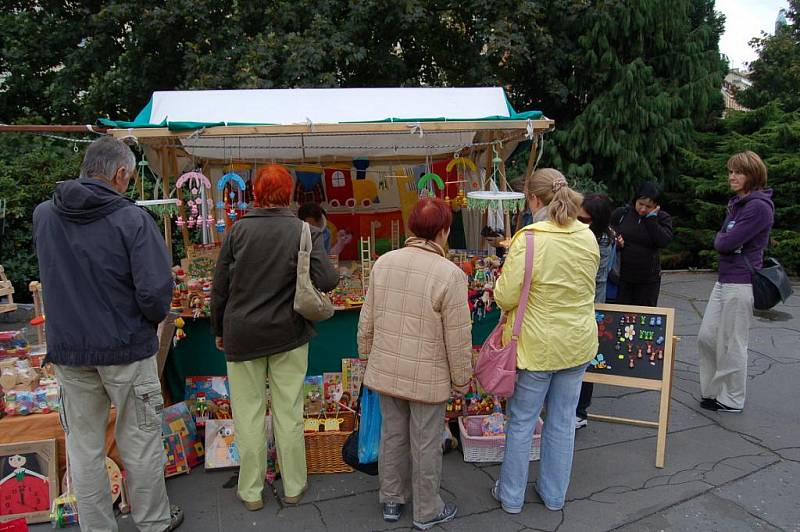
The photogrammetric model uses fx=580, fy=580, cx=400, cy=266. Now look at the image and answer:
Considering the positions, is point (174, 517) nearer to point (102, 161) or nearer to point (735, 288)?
point (102, 161)

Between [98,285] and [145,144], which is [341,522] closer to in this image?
[98,285]

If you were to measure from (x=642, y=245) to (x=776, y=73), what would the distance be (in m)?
10.0

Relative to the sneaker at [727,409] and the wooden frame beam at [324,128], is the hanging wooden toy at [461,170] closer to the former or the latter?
the wooden frame beam at [324,128]

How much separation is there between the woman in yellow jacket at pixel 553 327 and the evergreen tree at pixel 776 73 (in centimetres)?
1056

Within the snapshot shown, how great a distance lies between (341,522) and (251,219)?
162 cm

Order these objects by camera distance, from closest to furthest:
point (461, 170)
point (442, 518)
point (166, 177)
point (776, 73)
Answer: point (442, 518)
point (166, 177)
point (461, 170)
point (776, 73)

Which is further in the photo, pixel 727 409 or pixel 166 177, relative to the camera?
pixel 166 177

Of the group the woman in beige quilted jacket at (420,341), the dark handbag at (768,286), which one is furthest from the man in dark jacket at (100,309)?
the dark handbag at (768,286)

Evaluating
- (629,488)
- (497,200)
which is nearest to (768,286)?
(629,488)

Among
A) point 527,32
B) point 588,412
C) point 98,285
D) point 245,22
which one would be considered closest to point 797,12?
point 527,32

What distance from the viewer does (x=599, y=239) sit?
12.5 ft

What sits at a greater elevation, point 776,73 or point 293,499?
point 776,73

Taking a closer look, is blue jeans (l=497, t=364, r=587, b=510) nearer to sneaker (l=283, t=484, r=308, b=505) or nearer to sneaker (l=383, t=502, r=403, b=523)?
sneaker (l=383, t=502, r=403, b=523)

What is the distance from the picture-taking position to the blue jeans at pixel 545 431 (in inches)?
114
